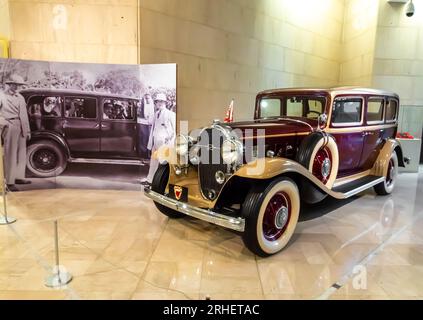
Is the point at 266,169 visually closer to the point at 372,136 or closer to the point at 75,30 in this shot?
the point at 372,136

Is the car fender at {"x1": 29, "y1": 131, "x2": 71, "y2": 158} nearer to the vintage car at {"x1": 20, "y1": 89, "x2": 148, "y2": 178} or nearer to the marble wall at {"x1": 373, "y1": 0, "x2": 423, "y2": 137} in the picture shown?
the vintage car at {"x1": 20, "y1": 89, "x2": 148, "y2": 178}

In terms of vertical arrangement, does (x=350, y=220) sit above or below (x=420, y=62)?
below

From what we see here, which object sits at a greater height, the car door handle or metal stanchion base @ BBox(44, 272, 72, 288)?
the car door handle

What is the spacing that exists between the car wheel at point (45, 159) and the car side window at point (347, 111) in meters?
3.97

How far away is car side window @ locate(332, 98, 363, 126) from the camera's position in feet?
12.9

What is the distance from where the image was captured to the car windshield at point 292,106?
4022mm

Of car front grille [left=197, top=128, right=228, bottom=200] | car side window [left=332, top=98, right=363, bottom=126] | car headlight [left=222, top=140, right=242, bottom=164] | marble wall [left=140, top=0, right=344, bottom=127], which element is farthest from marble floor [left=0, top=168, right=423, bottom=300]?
marble wall [left=140, top=0, right=344, bottom=127]

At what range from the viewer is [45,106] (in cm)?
466

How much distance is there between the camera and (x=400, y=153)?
16.9 ft

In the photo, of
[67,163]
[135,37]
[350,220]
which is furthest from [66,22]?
[350,220]

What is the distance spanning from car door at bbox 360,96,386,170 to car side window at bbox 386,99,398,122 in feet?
0.80

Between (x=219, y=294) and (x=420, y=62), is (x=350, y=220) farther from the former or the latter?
(x=420, y=62)

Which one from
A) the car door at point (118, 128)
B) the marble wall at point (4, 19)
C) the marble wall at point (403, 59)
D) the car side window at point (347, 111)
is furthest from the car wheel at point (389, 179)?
the marble wall at point (4, 19)
